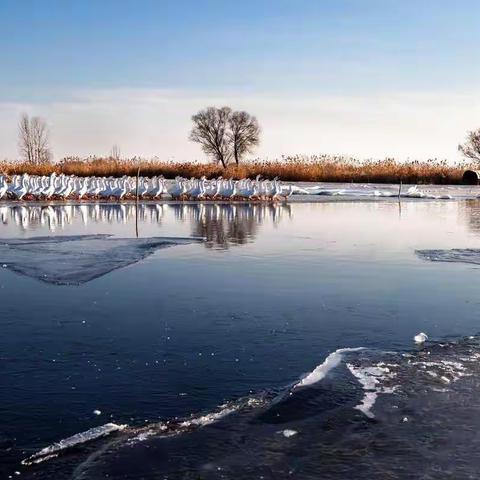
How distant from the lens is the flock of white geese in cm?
2897

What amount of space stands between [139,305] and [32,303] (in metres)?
1.20

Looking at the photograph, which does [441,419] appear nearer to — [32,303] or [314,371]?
[314,371]

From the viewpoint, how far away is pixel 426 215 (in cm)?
2292

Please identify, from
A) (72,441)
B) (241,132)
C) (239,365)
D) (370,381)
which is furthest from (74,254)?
(241,132)

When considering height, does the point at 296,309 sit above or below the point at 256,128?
below

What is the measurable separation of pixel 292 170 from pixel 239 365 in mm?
43474

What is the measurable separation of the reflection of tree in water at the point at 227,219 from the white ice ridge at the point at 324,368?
24.7 feet

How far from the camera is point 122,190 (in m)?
29.8

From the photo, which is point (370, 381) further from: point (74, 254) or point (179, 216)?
point (179, 216)

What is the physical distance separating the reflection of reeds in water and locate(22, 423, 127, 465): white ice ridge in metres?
9.34

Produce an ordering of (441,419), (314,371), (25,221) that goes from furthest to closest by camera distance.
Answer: (25,221), (314,371), (441,419)

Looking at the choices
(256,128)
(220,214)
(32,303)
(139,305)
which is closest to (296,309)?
(139,305)

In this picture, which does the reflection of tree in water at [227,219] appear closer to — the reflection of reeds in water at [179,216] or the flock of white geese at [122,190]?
the reflection of reeds in water at [179,216]

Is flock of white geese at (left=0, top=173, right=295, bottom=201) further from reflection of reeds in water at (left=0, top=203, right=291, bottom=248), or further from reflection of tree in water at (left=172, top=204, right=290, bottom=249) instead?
reflection of tree in water at (left=172, top=204, right=290, bottom=249)
